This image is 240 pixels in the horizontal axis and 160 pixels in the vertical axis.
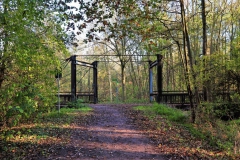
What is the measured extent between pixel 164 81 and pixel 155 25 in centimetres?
1609

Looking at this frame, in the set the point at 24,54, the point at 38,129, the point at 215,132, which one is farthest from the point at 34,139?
the point at 215,132

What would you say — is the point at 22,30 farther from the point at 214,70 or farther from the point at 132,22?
the point at 214,70

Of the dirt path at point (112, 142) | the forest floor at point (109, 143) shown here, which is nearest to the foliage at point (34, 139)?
the forest floor at point (109, 143)

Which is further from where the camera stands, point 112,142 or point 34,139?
point 112,142

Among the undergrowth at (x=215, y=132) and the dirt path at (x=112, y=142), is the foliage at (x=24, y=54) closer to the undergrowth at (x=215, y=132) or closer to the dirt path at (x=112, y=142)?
the dirt path at (x=112, y=142)

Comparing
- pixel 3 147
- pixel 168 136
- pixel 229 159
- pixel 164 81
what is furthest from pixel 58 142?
pixel 164 81

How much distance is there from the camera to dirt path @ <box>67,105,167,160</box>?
4.59 metres

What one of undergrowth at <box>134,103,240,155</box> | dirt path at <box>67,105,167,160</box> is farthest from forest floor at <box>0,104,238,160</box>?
undergrowth at <box>134,103,240,155</box>

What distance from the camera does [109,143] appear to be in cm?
534

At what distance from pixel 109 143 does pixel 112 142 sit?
0.10m

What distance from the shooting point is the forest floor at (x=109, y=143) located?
14.9ft

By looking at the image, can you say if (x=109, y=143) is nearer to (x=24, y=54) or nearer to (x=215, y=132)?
(x=24, y=54)

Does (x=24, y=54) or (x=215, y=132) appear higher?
(x=24, y=54)

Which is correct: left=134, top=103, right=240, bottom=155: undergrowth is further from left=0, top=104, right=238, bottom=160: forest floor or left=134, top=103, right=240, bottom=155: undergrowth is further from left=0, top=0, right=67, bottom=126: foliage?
left=0, top=0, right=67, bottom=126: foliage
